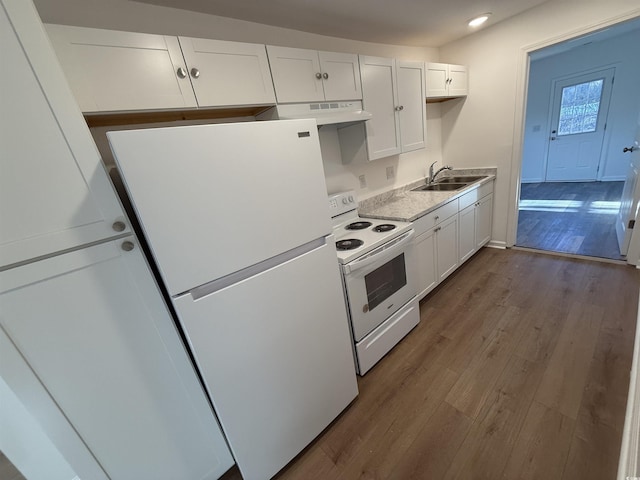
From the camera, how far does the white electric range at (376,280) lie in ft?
5.08

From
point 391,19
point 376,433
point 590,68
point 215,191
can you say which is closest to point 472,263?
point 376,433

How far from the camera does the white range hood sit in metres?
1.56

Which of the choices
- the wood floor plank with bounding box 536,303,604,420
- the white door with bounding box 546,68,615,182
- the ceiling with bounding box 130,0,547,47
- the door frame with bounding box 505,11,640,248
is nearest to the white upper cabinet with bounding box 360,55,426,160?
the ceiling with bounding box 130,0,547,47

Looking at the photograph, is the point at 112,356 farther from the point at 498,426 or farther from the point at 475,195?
the point at 475,195

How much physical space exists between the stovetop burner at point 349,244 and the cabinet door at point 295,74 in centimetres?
92

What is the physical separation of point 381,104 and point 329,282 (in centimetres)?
158

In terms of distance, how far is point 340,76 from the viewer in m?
1.78

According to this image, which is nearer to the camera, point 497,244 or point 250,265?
point 250,265

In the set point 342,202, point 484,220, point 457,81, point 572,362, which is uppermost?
point 457,81

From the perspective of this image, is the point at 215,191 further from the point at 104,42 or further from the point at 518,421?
the point at 518,421

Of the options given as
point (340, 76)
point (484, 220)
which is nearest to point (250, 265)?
point (340, 76)

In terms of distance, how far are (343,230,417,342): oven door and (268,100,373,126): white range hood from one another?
0.88 metres

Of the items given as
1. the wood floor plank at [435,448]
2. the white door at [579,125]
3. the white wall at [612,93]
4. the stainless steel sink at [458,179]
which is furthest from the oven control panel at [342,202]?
the white door at [579,125]

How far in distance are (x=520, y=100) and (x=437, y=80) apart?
887 mm
